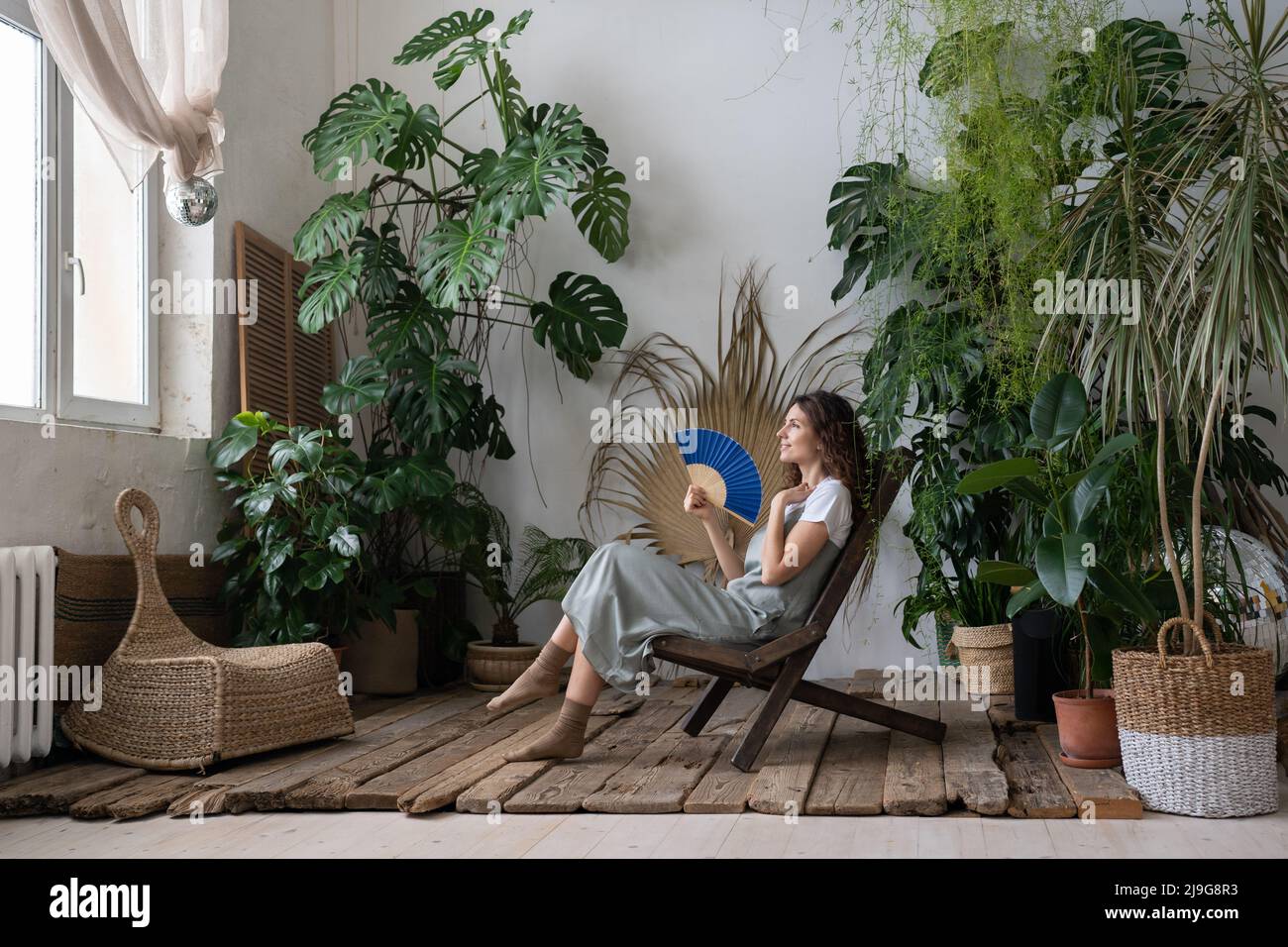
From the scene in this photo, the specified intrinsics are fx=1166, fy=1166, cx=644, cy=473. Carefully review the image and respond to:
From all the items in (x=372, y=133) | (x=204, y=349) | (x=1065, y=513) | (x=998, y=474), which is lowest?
(x=1065, y=513)

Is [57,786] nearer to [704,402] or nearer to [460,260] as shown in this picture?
[460,260]

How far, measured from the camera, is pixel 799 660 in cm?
328

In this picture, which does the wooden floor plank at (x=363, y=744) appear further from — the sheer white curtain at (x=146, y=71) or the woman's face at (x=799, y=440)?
the sheer white curtain at (x=146, y=71)

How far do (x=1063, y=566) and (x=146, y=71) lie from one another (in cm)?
294

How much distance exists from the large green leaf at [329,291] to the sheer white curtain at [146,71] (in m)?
0.83

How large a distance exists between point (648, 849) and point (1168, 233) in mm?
2121

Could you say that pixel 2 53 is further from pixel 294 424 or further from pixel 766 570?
pixel 766 570

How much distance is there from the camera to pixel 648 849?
244 cm

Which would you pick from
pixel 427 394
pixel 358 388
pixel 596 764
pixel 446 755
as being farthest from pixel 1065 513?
pixel 358 388

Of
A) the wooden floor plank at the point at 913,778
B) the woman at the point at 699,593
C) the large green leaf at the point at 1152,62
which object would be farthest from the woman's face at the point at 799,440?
the large green leaf at the point at 1152,62

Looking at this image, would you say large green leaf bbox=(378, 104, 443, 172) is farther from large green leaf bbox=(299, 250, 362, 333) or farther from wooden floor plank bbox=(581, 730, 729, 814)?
wooden floor plank bbox=(581, 730, 729, 814)

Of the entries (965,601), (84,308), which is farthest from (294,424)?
(965,601)

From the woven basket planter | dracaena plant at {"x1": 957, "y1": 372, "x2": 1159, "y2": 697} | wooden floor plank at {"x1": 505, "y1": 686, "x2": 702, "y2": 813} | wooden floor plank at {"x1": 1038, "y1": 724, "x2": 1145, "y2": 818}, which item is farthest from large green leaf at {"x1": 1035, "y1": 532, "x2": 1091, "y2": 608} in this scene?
the woven basket planter

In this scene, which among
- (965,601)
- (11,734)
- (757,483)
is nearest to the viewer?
(11,734)
